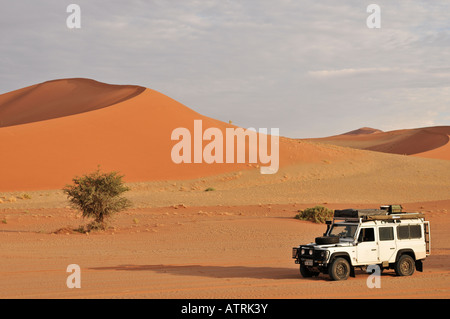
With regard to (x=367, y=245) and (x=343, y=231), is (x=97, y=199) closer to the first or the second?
(x=343, y=231)

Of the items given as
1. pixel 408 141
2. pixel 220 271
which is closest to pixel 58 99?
pixel 220 271

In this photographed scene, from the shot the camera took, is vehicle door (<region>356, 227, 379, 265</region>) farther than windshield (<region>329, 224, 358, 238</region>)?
No

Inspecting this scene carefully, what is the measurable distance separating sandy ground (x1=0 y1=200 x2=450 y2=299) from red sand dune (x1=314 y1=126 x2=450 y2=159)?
8852 cm

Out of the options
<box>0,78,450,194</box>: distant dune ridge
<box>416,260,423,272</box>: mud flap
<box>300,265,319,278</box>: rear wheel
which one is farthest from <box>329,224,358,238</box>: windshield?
<box>0,78,450,194</box>: distant dune ridge

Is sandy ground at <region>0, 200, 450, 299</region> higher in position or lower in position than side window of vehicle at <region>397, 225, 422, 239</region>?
lower

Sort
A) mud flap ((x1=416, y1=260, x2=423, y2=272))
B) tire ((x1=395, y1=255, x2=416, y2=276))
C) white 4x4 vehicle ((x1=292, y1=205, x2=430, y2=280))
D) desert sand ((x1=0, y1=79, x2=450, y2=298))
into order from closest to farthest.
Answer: desert sand ((x1=0, y1=79, x2=450, y2=298)) < white 4x4 vehicle ((x1=292, y1=205, x2=430, y2=280)) < tire ((x1=395, y1=255, x2=416, y2=276)) < mud flap ((x1=416, y1=260, x2=423, y2=272))

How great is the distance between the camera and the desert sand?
507 inches

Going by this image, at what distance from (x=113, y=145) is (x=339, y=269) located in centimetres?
4608

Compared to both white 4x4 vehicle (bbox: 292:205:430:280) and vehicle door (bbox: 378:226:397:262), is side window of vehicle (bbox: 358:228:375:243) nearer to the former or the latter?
white 4x4 vehicle (bbox: 292:205:430:280)

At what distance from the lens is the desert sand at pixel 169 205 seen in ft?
42.2

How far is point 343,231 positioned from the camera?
1401 centimetres

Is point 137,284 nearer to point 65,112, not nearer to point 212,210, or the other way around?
point 212,210
